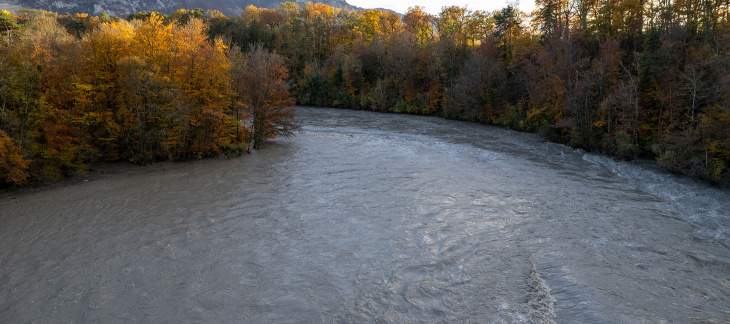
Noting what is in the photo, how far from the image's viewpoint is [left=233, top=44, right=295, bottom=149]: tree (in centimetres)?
3241

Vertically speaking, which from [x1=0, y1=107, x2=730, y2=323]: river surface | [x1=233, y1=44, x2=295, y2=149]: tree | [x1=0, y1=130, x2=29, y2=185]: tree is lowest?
[x1=0, y1=107, x2=730, y2=323]: river surface

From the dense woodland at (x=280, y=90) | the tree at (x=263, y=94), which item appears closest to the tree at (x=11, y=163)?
the dense woodland at (x=280, y=90)

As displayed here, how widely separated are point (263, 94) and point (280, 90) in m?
1.78

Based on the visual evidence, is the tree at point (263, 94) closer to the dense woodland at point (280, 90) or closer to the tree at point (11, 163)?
the dense woodland at point (280, 90)

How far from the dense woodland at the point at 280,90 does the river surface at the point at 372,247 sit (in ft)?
9.63

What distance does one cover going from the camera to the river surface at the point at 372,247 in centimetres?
1064

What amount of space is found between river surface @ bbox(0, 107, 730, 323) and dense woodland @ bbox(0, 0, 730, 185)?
2.94 meters

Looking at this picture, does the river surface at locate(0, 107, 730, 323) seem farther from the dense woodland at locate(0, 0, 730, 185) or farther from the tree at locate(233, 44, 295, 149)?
the tree at locate(233, 44, 295, 149)

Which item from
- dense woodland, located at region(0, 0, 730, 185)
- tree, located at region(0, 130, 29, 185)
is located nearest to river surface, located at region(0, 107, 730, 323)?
tree, located at region(0, 130, 29, 185)

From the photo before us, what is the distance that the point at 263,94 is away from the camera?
32.9 m

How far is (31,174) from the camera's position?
21844 millimetres

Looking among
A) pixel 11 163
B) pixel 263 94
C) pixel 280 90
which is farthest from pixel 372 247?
pixel 280 90

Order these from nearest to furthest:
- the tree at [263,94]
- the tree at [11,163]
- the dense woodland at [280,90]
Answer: the tree at [11,163] → the dense woodland at [280,90] → the tree at [263,94]

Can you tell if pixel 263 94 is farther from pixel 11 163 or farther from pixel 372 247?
pixel 372 247
